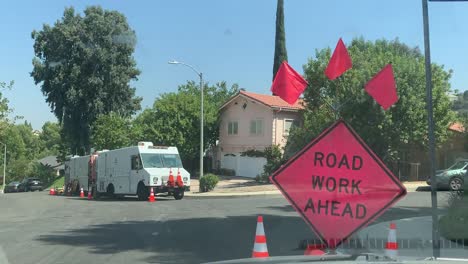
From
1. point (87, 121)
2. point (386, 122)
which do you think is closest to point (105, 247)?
point (386, 122)

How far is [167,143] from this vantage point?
45031mm

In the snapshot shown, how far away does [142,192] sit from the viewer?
84.1ft

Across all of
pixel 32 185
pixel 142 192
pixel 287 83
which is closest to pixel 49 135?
pixel 32 185

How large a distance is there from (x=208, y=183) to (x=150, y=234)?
18.2 m

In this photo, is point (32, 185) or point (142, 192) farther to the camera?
point (32, 185)

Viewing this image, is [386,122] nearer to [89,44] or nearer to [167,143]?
[167,143]

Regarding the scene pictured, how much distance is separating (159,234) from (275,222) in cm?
326

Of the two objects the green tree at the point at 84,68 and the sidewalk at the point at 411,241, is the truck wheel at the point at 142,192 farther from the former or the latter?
the green tree at the point at 84,68

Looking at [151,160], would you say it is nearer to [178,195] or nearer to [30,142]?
[178,195]

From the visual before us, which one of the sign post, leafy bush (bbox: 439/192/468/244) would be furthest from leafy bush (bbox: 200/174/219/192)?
the sign post

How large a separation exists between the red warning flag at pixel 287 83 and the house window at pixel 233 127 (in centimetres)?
3468

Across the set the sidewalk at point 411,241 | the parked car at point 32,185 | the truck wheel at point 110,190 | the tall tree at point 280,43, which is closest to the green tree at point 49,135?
the parked car at point 32,185

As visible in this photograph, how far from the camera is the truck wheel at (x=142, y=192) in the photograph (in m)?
25.4

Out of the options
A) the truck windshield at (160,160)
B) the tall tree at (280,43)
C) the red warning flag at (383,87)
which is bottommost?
the truck windshield at (160,160)
